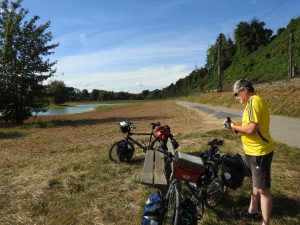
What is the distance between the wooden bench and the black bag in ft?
2.93

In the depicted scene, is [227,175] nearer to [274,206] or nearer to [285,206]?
[274,206]

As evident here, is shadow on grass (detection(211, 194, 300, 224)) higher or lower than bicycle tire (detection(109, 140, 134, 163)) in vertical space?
lower

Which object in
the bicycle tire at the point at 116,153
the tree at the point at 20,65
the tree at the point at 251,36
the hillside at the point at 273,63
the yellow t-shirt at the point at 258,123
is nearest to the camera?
the yellow t-shirt at the point at 258,123

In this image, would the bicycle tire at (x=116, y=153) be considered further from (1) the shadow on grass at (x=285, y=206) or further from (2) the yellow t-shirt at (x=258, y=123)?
(2) the yellow t-shirt at (x=258, y=123)

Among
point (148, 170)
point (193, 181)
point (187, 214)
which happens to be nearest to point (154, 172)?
point (148, 170)

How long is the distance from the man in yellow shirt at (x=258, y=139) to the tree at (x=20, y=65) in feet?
66.6

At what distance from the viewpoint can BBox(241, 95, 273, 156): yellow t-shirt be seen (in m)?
3.86

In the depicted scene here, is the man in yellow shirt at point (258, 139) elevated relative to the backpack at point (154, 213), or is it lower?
elevated

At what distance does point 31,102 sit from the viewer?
74.0ft

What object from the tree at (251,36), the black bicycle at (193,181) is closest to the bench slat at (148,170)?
the black bicycle at (193,181)

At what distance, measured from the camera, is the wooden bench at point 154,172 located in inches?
181

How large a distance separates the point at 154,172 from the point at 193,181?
1.35m

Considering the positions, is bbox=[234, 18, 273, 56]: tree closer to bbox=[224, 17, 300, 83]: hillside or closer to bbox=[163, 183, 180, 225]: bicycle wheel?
bbox=[224, 17, 300, 83]: hillside

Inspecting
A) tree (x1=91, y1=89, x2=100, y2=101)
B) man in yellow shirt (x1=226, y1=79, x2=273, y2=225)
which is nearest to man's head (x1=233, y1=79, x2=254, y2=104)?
man in yellow shirt (x1=226, y1=79, x2=273, y2=225)
